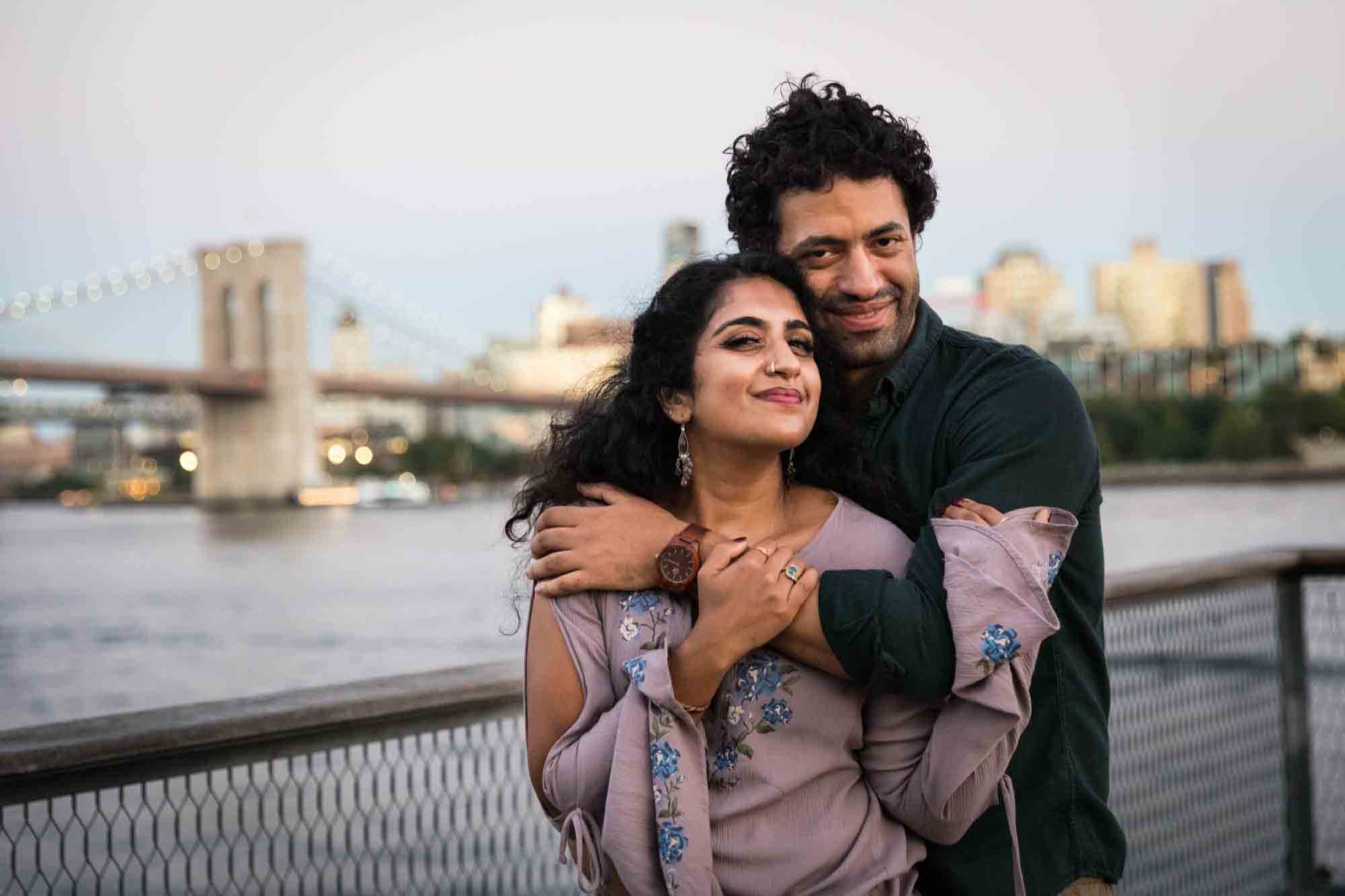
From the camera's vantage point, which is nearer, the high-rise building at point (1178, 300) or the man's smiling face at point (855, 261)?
the man's smiling face at point (855, 261)

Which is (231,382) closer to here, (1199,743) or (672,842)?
(1199,743)

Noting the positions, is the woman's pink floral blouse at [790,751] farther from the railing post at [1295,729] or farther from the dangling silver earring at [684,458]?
the railing post at [1295,729]

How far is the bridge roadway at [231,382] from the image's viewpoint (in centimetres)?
2975

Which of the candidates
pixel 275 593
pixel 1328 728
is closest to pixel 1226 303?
pixel 275 593

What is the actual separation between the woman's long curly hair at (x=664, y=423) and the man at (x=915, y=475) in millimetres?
45

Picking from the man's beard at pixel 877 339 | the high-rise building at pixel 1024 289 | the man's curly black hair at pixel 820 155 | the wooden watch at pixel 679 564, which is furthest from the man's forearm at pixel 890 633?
the high-rise building at pixel 1024 289

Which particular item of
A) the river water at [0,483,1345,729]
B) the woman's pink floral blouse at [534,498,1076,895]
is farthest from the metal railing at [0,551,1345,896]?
the woman's pink floral blouse at [534,498,1076,895]

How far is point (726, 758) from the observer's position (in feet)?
5.18

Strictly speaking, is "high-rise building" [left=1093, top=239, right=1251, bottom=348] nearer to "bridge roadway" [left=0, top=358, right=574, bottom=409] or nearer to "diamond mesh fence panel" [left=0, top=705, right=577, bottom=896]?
"bridge roadway" [left=0, top=358, right=574, bottom=409]

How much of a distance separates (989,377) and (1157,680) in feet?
5.15

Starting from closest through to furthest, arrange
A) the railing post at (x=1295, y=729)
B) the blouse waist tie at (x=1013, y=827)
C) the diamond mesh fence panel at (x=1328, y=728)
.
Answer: the blouse waist tie at (x=1013, y=827) < the railing post at (x=1295, y=729) < the diamond mesh fence panel at (x=1328, y=728)

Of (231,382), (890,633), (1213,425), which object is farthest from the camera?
(1213,425)

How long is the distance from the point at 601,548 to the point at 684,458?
0.15 metres

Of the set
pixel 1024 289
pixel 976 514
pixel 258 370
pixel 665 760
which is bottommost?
pixel 665 760
